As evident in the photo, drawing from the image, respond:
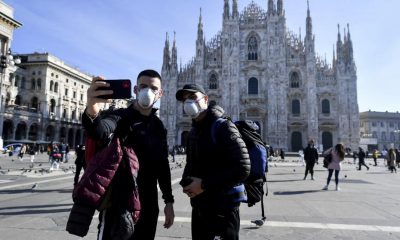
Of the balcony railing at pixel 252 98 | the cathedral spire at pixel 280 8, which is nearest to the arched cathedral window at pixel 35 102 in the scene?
the balcony railing at pixel 252 98

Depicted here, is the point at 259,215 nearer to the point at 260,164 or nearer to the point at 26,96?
the point at 260,164

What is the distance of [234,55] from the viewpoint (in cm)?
3853

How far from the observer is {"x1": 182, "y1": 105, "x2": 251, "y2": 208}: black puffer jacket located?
206 centimetres

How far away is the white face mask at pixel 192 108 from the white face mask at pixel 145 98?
301 mm

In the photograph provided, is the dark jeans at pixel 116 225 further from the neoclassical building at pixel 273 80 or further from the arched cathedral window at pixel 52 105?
the arched cathedral window at pixel 52 105

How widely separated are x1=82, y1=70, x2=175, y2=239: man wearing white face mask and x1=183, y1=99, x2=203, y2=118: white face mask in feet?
0.82

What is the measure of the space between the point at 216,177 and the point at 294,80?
126 ft

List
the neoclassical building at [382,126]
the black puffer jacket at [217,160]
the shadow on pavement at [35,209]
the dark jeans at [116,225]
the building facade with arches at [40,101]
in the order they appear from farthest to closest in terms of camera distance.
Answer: the neoclassical building at [382,126] < the building facade with arches at [40,101] < the shadow on pavement at [35,209] < the black puffer jacket at [217,160] < the dark jeans at [116,225]

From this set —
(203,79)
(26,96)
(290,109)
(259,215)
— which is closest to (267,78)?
(290,109)

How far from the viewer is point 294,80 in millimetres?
37969

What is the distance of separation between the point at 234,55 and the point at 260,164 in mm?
37357

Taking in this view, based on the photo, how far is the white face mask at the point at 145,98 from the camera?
2252 millimetres

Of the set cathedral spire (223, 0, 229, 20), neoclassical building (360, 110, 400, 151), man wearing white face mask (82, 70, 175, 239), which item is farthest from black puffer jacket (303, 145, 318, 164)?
neoclassical building (360, 110, 400, 151)

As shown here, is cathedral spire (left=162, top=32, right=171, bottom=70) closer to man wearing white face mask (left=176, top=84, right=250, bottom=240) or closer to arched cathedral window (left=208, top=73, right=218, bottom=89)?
arched cathedral window (left=208, top=73, right=218, bottom=89)
